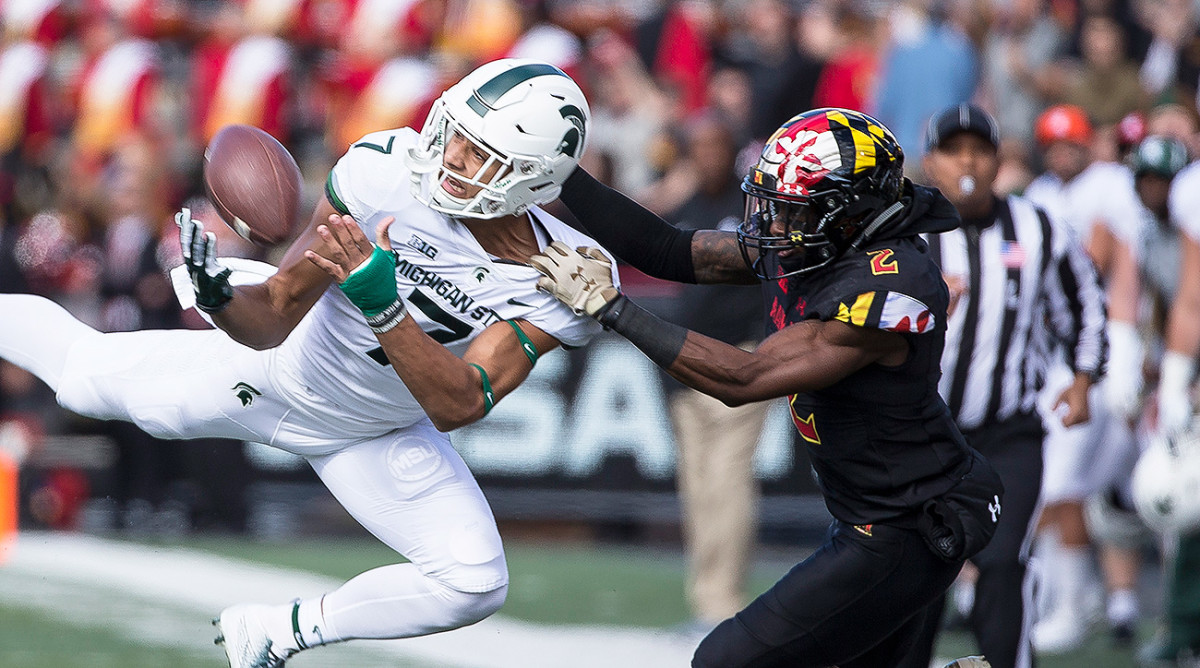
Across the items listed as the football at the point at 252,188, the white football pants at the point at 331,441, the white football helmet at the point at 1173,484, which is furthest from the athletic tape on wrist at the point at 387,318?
the white football helmet at the point at 1173,484

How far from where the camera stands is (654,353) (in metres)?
3.67

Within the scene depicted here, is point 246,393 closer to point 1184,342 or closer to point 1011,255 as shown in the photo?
point 1011,255

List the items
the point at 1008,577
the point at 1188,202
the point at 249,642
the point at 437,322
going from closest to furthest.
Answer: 1. the point at 437,322
2. the point at 249,642
3. the point at 1008,577
4. the point at 1188,202

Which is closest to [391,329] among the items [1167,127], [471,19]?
[1167,127]

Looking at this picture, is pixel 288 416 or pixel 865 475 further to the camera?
pixel 288 416

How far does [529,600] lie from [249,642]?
9.46 ft

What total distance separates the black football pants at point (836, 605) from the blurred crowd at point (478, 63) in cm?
345

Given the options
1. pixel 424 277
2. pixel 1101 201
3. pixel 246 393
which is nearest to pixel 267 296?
pixel 424 277

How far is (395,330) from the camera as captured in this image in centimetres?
357

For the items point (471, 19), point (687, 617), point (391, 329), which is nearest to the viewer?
point (391, 329)

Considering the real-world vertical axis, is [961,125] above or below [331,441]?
above

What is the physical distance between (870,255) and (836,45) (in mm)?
6008

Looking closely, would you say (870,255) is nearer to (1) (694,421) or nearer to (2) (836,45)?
(1) (694,421)

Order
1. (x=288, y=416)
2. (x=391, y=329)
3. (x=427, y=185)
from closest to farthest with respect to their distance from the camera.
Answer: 1. (x=391, y=329)
2. (x=427, y=185)
3. (x=288, y=416)
